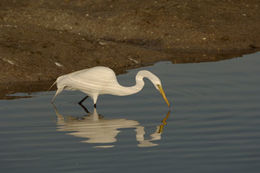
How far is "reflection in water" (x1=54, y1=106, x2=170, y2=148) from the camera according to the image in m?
10.3

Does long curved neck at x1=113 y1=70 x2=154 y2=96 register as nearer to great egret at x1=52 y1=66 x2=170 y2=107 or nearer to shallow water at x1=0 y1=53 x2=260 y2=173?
great egret at x1=52 y1=66 x2=170 y2=107

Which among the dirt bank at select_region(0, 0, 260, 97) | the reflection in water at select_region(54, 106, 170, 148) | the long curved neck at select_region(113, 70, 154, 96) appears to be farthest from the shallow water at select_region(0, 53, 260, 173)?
the dirt bank at select_region(0, 0, 260, 97)

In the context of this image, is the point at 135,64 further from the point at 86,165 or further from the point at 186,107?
the point at 86,165

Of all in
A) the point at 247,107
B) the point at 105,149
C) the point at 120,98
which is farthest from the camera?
the point at 120,98

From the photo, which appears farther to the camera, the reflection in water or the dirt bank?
the dirt bank

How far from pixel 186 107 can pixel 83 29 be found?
1110 cm

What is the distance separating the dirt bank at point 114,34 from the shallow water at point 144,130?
8.34ft

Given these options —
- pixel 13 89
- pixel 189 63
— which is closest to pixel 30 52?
pixel 13 89

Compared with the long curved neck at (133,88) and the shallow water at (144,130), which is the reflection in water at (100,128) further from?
the long curved neck at (133,88)

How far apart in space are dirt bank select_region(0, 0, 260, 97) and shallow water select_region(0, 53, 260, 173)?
254cm

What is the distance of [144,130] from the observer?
11.0m

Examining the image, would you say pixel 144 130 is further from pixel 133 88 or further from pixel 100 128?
pixel 133 88

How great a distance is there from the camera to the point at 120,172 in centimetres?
848

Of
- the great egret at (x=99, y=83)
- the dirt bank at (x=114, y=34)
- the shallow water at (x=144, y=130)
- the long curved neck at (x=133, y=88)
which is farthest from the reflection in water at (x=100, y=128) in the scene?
the dirt bank at (x=114, y=34)
